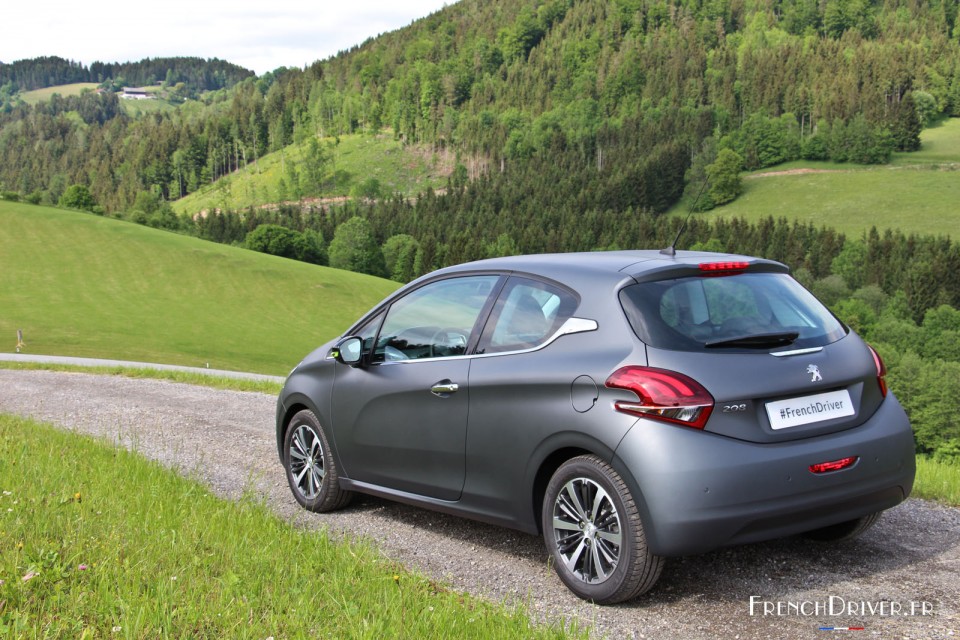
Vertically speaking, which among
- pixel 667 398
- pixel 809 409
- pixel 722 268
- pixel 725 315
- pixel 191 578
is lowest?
pixel 191 578

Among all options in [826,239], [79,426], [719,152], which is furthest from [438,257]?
[79,426]

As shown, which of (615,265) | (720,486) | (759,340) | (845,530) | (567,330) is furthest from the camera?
(845,530)

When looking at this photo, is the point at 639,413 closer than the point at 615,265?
Yes

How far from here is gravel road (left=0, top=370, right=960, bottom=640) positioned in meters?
4.11

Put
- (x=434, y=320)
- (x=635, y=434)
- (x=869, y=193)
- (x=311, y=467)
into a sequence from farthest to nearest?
(x=869, y=193), (x=311, y=467), (x=434, y=320), (x=635, y=434)

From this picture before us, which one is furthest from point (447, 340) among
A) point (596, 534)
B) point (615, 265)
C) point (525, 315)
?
point (596, 534)

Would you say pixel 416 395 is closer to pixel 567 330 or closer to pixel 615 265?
pixel 567 330

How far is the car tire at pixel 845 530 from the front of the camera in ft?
16.9

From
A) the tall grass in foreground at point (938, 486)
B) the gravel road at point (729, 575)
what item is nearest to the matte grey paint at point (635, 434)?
the gravel road at point (729, 575)

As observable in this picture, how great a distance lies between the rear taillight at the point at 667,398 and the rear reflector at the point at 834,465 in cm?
64

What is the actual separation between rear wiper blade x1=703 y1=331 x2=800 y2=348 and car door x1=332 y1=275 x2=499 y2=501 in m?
1.52

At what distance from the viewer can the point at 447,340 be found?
5.55 metres

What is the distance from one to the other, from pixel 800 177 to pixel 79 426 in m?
185

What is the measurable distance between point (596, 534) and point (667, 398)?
81 cm
